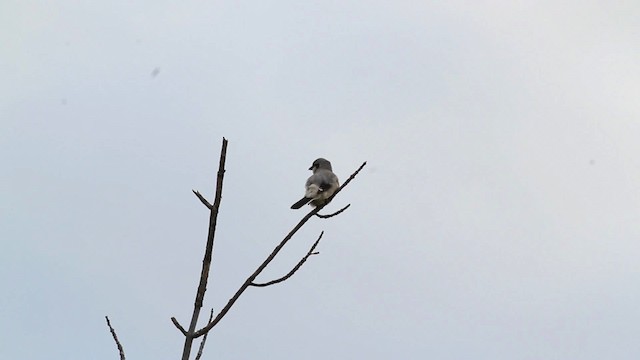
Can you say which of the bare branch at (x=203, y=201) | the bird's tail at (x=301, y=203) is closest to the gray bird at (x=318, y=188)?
the bird's tail at (x=301, y=203)

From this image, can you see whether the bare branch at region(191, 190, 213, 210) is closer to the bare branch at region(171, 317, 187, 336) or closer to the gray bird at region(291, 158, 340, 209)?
the bare branch at region(171, 317, 187, 336)

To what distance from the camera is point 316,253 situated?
3.62m

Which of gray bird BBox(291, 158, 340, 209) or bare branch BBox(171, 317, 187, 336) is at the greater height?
gray bird BBox(291, 158, 340, 209)

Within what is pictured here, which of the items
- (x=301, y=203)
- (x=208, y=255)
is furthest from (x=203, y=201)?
→ (x=301, y=203)

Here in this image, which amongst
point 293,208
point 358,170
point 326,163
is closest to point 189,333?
point 358,170

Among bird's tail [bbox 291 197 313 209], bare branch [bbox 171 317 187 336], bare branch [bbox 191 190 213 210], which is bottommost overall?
bare branch [bbox 171 317 187 336]

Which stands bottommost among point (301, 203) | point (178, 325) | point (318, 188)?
point (178, 325)

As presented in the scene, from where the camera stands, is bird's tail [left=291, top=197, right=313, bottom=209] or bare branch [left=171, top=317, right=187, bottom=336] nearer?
bare branch [left=171, top=317, right=187, bottom=336]

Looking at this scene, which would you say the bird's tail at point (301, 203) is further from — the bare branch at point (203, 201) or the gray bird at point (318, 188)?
the bare branch at point (203, 201)

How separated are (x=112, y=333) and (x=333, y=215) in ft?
5.69

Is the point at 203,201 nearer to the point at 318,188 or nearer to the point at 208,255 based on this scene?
the point at 208,255

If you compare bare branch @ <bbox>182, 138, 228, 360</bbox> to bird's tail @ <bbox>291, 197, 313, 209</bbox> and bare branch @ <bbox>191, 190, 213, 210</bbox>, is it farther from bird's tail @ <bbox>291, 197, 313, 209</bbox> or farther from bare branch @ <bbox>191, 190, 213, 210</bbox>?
bird's tail @ <bbox>291, 197, 313, 209</bbox>

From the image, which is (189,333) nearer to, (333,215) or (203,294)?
(203,294)

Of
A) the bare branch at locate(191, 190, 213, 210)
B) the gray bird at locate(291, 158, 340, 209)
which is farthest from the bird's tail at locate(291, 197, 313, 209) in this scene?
the bare branch at locate(191, 190, 213, 210)
